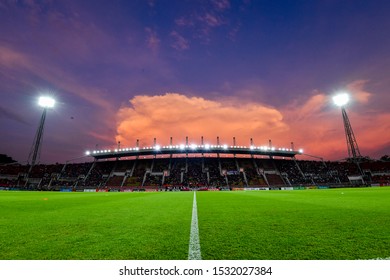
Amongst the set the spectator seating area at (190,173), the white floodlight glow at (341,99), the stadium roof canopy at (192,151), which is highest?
the white floodlight glow at (341,99)

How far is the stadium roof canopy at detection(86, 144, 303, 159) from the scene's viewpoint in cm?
6262

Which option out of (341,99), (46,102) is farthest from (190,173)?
(341,99)

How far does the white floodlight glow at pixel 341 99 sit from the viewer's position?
174ft

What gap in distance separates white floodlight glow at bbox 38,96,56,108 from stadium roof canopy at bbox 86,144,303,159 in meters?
17.9

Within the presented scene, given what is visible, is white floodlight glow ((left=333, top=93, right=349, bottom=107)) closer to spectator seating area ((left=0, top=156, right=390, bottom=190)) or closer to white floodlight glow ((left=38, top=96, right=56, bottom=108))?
spectator seating area ((left=0, top=156, right=390, bottom=190))

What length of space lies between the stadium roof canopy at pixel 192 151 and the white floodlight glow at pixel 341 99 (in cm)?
1783

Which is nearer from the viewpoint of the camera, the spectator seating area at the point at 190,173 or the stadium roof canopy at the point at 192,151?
the spectator seating area at the point at 190,173

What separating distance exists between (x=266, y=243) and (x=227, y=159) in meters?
67.0

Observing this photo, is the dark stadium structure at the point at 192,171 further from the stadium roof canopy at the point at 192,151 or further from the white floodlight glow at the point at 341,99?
the white floodlight glow at the point at 341,99

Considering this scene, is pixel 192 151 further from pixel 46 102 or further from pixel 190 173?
pixel 46 102

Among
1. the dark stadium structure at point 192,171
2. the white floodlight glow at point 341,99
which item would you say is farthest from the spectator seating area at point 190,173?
the white floodlight glow at point 341,99
